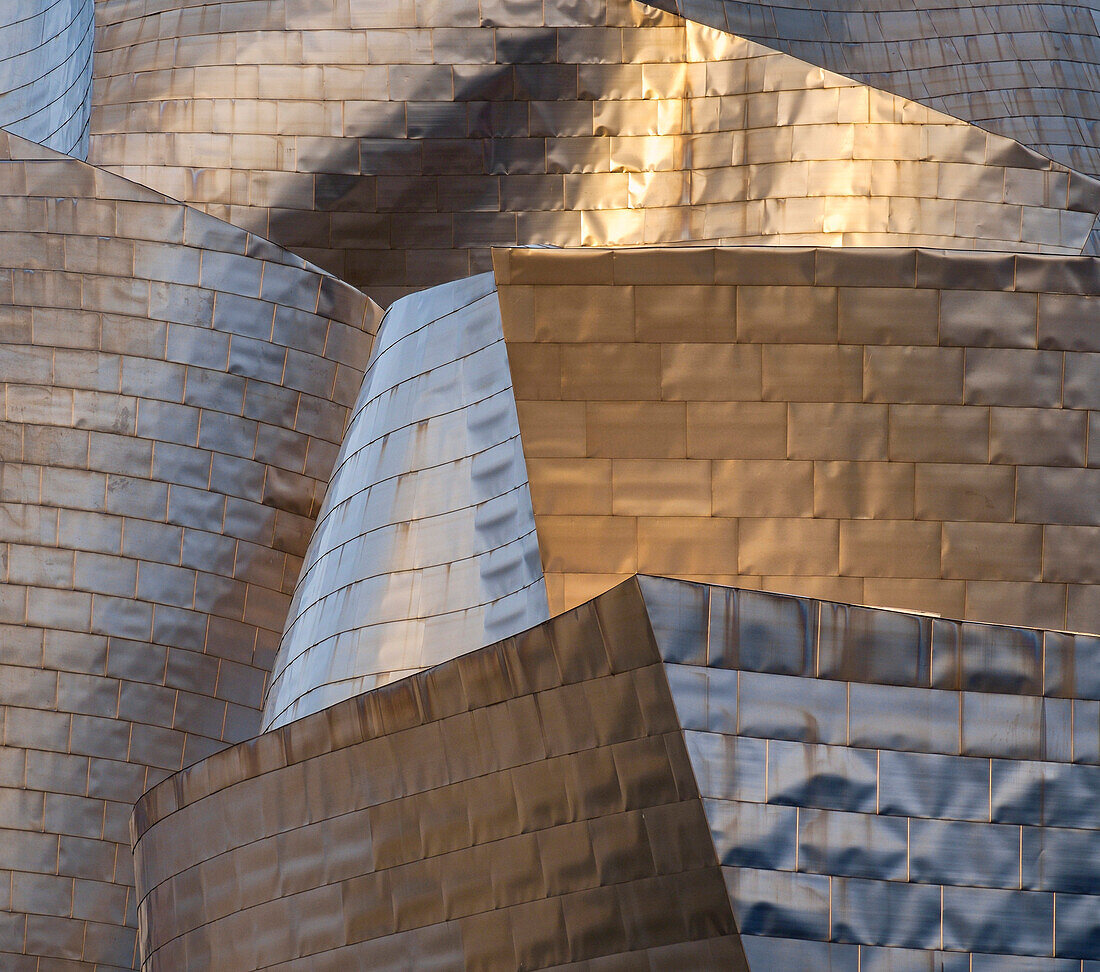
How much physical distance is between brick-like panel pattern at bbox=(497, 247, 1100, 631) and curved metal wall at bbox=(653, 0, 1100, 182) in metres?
8.82

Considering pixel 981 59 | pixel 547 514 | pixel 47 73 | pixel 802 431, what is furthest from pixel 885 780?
pixel 47 73

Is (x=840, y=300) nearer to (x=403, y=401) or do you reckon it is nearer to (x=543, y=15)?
(x=403, y=401)

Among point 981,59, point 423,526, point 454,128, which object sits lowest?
point 423,526

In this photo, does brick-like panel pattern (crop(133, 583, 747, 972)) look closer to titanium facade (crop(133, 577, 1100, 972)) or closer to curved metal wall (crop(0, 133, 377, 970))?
titanium facade (crop(133, 577, 1100, 972))

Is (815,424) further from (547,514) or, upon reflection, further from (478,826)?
(478,826)

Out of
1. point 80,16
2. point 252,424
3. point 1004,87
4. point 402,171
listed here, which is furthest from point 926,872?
point 80,16

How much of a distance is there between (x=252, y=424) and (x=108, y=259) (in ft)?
5.65

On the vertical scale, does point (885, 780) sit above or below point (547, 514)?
below

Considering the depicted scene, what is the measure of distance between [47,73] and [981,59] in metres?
9.62

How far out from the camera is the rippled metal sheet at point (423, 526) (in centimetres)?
1049

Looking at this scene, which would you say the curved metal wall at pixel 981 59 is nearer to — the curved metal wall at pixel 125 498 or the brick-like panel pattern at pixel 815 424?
the curved metal wall at pixel 125 498

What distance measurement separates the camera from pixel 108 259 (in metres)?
14.6

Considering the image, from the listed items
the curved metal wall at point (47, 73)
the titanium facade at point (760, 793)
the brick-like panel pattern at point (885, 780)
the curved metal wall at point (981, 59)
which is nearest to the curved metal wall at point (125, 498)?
the curved metal wall at point (47, 73)

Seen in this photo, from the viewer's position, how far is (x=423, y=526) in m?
11.2
